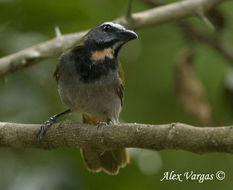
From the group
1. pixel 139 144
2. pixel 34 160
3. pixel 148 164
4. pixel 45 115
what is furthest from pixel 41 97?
pixel 139 144

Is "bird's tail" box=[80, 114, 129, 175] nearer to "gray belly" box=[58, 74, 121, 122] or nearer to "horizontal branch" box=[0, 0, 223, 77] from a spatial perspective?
"gray belly" box=[58, 74, 121, 122]

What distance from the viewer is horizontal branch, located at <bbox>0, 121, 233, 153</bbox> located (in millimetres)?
2938

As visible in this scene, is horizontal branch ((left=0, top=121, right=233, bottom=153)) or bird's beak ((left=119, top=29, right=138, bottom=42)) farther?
bird's beak ((left=119, top=29, right=138, bottom=42))

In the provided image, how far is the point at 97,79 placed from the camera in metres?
4.46

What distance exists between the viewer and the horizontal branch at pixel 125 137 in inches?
116

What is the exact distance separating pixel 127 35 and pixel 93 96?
568mm

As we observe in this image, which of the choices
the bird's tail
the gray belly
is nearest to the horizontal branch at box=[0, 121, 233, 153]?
the gray belly

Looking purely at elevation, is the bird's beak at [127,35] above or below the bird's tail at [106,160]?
above

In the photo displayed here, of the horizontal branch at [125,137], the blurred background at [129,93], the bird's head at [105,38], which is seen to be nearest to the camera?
the horizontal branch at [125,137]

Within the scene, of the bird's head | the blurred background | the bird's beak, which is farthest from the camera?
the blurred background

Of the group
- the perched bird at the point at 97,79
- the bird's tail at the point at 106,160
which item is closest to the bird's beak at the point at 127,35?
the perched bird at the point at 97,79

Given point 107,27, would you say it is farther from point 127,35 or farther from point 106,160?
point 106,160

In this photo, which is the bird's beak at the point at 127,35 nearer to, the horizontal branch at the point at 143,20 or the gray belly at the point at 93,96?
the horizontal branch at the point at 143,20

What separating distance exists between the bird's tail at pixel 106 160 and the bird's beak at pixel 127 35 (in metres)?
0.91
